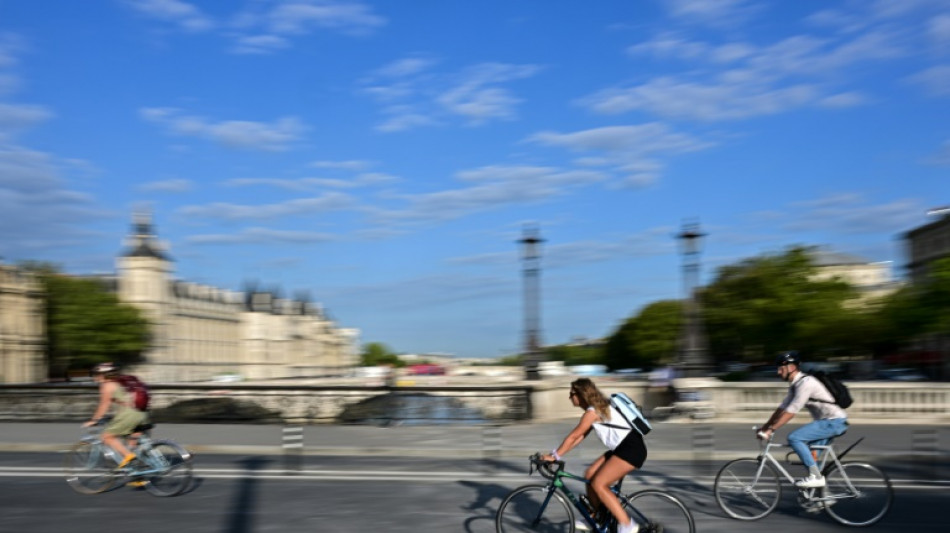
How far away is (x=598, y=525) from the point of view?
28.3 ft

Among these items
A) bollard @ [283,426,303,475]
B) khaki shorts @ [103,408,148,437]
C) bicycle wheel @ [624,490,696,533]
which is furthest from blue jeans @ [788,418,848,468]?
khaki shorts @ [103,408,148,437]

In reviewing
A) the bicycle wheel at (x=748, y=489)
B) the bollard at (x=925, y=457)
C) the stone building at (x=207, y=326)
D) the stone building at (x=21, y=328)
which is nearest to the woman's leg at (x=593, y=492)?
the bicycle wheel at (x=748, y=489)

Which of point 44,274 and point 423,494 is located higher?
point 44,274

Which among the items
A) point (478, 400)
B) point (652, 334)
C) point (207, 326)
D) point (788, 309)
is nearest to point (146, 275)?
point (207, 326)

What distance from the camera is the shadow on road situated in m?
10.6

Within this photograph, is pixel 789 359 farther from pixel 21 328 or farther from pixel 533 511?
pixel 21 328

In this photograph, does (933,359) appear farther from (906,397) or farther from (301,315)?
(301,315)

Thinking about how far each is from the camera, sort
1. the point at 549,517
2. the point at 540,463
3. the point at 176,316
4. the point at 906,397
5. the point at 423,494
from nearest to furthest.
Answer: the point at 540,463 < the point at 549,517 < the point at 423,494 < the point at 906,397 < the point at 176,316

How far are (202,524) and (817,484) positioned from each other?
20.5 ft

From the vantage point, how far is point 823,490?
10.6 m

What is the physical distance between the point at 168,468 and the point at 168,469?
14 mm

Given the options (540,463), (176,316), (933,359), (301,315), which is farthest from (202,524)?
(301,315)

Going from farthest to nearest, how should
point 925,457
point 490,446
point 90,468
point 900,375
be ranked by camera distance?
point 900,375
point 490,446
point 925,457
point 90,468

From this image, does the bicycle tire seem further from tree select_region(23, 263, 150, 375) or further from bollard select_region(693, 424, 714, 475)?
tree select_region(23, 263, 150, 375)
